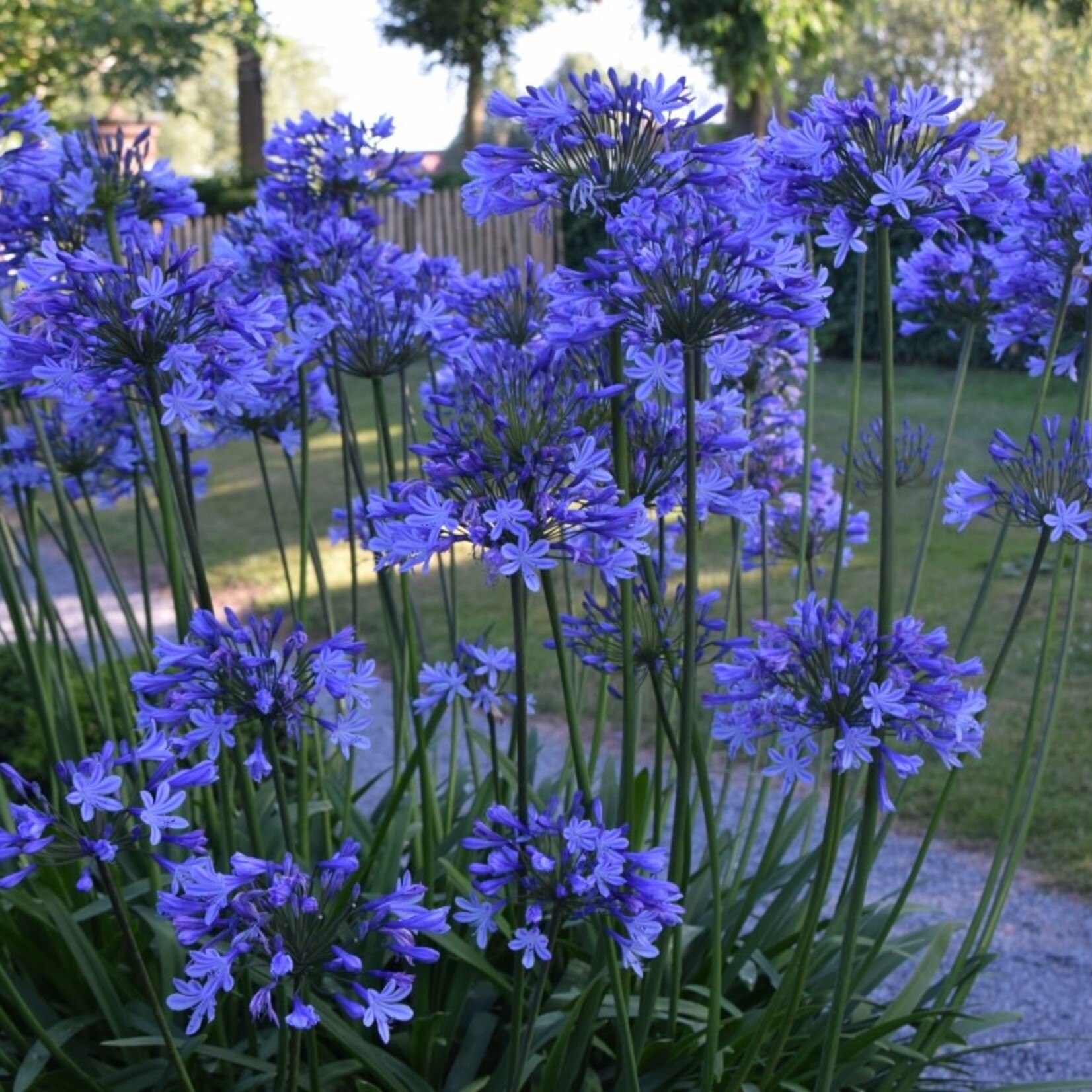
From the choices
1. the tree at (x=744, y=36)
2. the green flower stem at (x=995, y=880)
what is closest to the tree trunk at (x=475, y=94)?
the tree at (x=744, y=36)

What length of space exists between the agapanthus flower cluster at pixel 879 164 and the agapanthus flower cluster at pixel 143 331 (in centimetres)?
89

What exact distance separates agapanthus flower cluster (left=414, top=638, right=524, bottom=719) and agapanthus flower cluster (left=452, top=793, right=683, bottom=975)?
80 cm

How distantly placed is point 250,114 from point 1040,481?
22.7 metres

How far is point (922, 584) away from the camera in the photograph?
936cm

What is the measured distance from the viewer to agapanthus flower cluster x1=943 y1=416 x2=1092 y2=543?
7.95ft

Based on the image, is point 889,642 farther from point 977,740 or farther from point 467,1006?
point 467,1006

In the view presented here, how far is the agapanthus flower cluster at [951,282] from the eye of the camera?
319 cm

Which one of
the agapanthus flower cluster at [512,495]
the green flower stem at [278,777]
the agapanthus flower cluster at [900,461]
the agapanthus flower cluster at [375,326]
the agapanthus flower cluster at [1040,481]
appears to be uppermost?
the agapanthus flower cluster at [375,326]

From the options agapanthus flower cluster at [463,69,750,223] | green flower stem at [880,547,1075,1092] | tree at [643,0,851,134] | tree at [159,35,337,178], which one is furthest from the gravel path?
tree at [159,35,337,178]

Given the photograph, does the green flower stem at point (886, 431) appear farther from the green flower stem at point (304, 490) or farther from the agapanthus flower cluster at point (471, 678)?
the green flower stem at point (304, 490)

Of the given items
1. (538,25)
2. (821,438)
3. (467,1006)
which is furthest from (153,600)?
(538,25)

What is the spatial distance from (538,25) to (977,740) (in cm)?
3178

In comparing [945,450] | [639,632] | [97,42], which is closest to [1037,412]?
[945,450]

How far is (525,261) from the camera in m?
3.06
